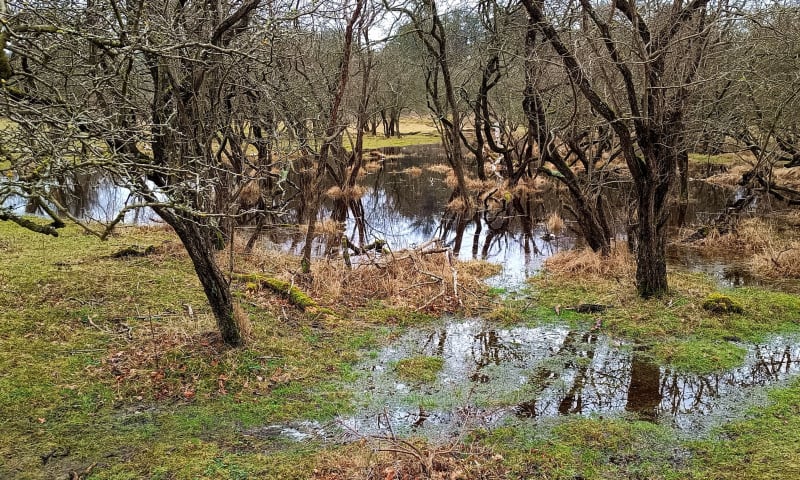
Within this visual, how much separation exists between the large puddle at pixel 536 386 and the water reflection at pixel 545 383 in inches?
0.4

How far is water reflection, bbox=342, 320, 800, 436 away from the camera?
6062 millimetres

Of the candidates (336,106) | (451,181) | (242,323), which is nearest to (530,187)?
(451,181)

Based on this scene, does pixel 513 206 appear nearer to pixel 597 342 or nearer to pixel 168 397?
pixel 597 342

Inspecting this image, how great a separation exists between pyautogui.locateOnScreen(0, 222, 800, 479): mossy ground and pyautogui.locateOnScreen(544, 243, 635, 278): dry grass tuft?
0.99 meters

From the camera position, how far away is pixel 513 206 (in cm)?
2234

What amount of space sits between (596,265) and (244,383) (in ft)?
24.5

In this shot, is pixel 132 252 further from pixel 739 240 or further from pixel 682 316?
pixel 739 240

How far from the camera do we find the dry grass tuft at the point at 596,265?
1129 centimetres

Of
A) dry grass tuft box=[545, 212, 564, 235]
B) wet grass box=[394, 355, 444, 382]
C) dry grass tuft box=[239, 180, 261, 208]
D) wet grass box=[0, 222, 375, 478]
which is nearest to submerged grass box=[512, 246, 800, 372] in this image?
wet grass box=[394, 355, 444, 382]

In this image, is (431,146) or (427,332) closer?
(427,332)

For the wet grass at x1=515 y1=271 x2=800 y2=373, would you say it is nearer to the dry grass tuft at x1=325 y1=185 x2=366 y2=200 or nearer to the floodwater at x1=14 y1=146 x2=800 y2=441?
the floodwater at x1=14 y1=146 x2=800 y2=441

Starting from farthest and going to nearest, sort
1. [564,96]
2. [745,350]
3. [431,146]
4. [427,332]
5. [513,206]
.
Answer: [431,146] → [513,206] → [564,96] → [427,332] → [745,350]

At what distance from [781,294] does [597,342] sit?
393 centimetres

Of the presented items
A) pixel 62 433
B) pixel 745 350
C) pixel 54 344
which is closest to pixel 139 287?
pixel 54 344
